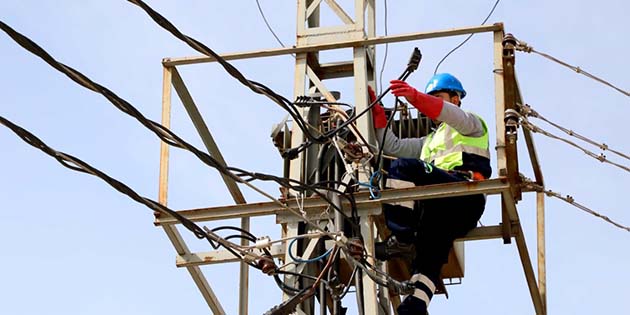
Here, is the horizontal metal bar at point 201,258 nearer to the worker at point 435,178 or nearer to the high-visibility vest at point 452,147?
the worker at point 435,178

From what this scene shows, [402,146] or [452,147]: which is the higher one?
[402,146]

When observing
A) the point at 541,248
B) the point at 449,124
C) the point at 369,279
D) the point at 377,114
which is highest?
the point at 377,114

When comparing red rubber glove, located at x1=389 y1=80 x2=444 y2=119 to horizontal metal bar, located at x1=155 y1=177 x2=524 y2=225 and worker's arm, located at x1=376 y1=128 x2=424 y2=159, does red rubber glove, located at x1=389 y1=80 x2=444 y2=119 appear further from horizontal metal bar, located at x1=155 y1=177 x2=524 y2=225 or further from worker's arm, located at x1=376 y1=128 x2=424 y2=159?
worker's arm, located at x1=376 y1=128 x2=424 y2=159

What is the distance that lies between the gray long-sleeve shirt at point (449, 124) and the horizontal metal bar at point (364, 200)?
61cm

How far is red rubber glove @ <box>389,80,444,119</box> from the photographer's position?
10.6 m

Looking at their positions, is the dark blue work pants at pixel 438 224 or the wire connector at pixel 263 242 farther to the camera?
the dark blue work pants at pixel 438 224

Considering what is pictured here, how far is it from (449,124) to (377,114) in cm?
64

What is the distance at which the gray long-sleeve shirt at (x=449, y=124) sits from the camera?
1099 centimetres

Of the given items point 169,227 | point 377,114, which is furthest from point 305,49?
point 169,227

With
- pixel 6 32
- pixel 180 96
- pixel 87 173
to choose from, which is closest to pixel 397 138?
pixel 180 96

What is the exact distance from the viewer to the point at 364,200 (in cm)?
1045

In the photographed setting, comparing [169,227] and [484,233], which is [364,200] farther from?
[169,227]

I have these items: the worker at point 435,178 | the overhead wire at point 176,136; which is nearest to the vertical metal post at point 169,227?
the overhead wire at point 176,136

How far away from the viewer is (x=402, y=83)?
10.6 metres
